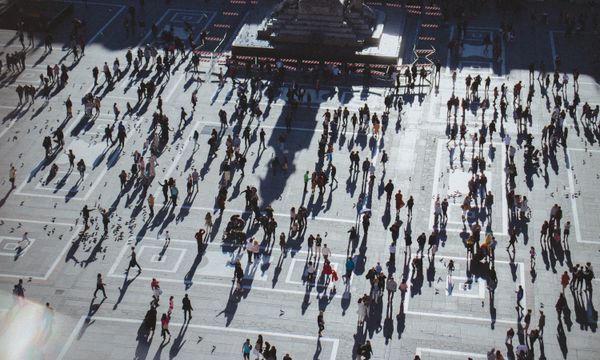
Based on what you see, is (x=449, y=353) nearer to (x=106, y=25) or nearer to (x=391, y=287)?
(x=391, y=287)

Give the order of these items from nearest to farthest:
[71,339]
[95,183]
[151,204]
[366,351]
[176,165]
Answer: [366,351]
[71,339]
[151,204]
[95,183]
[176,165]

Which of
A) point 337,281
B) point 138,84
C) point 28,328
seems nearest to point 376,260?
point 337,281

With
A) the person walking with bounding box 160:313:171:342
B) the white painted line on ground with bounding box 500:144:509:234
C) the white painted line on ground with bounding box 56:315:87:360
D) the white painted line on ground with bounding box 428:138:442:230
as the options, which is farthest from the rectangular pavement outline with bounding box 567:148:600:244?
the white painted line on ground with bounding box 56:315:87:360

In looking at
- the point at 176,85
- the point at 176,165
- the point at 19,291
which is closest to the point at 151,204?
the point at 176,165

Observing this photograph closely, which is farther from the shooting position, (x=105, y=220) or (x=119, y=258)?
(x=105, y=220)

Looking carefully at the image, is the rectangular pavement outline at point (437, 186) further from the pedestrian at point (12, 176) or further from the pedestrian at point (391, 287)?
the pedestrian at point (12, 176)

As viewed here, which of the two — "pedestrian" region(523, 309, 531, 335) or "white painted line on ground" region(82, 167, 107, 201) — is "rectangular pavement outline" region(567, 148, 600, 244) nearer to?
"pedestrian" region(523, 309, 531, 335)
